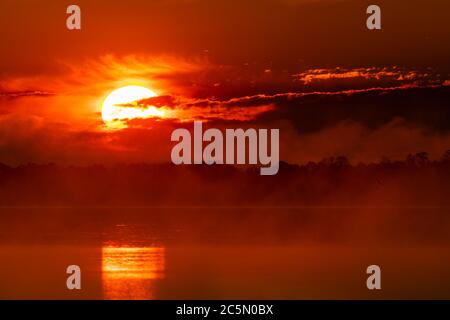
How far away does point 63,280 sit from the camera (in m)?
29.7

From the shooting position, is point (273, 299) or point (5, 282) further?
point (5, 282)

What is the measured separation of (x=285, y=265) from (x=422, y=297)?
8.92m

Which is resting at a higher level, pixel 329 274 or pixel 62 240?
pixel 62 240
